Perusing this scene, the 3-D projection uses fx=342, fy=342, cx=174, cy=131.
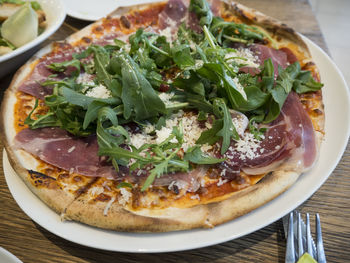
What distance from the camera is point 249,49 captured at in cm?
242

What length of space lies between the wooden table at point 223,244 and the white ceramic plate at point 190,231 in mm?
129

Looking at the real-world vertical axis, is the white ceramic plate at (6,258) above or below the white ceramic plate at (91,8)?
below

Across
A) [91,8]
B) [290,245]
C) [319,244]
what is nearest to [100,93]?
[290,245]

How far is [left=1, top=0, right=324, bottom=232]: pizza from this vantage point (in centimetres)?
161

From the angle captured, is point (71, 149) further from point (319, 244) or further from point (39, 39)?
point (319, 244)

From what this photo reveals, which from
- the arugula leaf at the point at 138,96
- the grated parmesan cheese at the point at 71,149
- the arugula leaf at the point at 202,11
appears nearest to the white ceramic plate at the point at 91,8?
the arugula leaf at the point at 202,11

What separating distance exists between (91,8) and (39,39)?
1111 millimetres

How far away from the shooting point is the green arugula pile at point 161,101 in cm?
171

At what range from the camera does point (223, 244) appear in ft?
5.37

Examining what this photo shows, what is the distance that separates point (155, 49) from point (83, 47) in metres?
0.66

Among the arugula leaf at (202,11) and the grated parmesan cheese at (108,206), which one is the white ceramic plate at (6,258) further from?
the arugula leaf at (202,11)

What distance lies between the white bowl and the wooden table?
102 cm

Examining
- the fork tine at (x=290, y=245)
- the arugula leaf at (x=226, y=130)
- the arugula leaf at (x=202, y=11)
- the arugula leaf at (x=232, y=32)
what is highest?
the arugula leaf at (x=202, y=11)

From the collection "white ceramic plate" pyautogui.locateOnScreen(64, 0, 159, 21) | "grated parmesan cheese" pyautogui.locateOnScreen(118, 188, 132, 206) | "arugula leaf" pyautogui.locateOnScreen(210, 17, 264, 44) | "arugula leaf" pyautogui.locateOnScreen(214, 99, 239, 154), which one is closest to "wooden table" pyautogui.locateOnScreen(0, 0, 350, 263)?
"grated parmesan cheese" pyautogui.locateOnScreen(118, 188, 132, 206)
